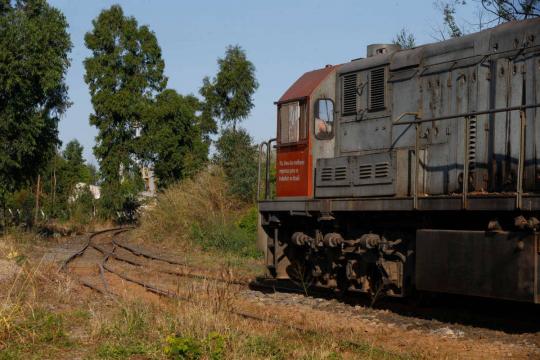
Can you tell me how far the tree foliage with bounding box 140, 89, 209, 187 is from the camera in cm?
4044

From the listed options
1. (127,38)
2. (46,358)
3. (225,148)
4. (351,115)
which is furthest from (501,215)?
(127,38)

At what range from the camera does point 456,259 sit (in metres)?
8.87

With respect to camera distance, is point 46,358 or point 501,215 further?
point 501,215

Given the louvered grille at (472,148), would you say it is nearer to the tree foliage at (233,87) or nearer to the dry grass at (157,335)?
the dry grass at (157,335)

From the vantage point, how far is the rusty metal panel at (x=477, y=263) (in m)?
8.01

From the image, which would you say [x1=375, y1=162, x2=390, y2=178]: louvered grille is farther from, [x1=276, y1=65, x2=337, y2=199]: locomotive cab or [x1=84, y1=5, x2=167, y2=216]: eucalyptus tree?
[x1=84, y1=5, x2=167, y2=216]: eucalyptus tree

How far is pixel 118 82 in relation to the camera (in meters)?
42.0

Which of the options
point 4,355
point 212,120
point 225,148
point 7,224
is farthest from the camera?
point 212,120

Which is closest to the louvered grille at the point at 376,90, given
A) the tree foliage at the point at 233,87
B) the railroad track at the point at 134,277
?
the railroad track at the point at 134,277

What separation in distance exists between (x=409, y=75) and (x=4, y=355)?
6.92m

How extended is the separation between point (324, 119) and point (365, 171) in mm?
1523

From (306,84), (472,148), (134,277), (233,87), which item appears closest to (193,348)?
(472,148)

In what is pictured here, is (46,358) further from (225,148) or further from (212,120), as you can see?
(212,120)

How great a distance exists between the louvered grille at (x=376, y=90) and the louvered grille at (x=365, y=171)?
3.28ft
